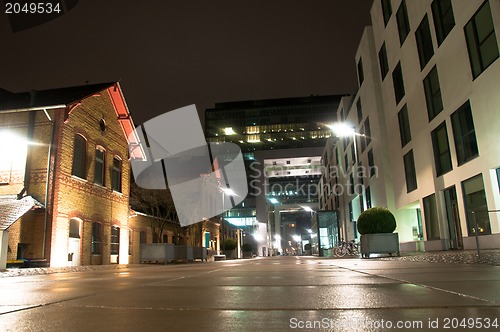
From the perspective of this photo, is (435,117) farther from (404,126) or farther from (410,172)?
(410,172)

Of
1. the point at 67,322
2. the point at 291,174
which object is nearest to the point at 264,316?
the point at 67,322

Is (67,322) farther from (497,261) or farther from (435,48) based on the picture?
(435,48)

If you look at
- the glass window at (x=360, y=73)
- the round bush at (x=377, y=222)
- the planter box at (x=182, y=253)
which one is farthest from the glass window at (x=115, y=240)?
the glass window at (x=360, y=73)

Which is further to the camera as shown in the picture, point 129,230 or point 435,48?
point 129,230

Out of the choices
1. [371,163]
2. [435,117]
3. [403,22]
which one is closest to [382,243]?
[435,117]

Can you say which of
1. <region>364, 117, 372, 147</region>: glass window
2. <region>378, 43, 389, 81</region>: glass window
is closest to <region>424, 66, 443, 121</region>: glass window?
<region>378, 43, 389, 81</region>: glass window

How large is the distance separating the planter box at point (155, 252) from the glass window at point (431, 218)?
15474 mm

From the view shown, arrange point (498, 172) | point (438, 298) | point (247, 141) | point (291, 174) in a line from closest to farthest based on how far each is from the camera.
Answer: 1. point (438, 298)
2. point (498, 172)
3. point (291, 174)
4. point (247, 141)

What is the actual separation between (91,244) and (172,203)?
10.1 m

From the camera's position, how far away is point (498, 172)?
13.1 meters

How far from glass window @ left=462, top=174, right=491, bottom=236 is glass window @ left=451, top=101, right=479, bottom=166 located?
891mm

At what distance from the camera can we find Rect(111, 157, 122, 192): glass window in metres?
23.4

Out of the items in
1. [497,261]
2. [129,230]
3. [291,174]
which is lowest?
[497,261]

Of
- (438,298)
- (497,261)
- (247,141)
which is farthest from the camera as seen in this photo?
(247,141)
